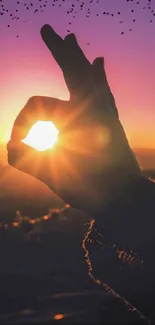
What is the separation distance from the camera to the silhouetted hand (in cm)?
272

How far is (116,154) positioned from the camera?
282 cm

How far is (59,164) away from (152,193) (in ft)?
1.88

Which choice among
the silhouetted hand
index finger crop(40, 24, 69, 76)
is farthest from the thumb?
index finger crop(40, 24, 69, 76)

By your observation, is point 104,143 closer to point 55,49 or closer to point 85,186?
point 85,186

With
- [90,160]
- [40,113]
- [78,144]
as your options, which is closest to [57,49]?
[40,113]

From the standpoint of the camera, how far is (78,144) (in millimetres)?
2803

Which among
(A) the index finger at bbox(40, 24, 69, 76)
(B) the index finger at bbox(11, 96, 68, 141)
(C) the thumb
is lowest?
(C) the thumb

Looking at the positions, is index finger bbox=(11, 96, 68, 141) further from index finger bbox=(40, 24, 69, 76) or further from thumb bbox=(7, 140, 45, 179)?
index finger bbox=(40, 24, 69, 76)

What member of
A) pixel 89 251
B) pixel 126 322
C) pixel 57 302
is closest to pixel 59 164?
pixel 89 251

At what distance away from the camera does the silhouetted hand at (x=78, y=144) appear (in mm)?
2723

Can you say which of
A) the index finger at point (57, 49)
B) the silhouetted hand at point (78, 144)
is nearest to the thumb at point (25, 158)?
the silhouetted hand at point (78, 144)

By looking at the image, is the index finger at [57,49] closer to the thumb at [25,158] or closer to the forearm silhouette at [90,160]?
the forearm silhouette at [90,160]

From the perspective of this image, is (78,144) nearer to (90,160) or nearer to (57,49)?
(90,160)

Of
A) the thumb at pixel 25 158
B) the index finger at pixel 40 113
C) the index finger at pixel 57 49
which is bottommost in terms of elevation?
the thumb at pixel 25 158
